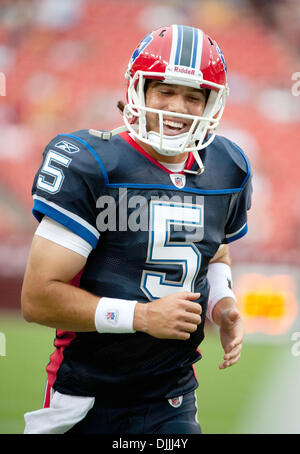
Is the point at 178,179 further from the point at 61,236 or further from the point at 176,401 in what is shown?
the point at 176,401

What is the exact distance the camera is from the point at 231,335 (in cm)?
191

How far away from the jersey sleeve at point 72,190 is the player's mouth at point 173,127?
8.4 inches

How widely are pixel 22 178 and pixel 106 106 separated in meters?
1.29

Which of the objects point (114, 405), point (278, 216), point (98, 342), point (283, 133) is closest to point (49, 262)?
point (98, 342)

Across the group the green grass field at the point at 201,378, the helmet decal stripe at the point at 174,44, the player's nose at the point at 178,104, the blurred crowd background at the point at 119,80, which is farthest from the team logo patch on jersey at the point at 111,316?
the blurred crowd background at the point at 119,80

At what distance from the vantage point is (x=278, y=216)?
720cm

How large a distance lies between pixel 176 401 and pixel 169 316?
0.38 m

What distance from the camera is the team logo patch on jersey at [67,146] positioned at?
67.3 inches

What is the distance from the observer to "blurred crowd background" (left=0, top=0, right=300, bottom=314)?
7.31 metres

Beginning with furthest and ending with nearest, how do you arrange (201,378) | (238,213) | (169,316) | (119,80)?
(119,80) → (201,378) → (238,213) → (169,316)

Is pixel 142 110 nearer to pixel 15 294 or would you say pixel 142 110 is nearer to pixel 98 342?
pixel 98 342

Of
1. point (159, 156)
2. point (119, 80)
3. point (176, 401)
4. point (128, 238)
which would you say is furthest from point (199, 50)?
point (119, 80)

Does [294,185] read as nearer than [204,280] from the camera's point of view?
No

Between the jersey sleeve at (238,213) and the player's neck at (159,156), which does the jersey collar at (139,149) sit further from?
the jersey sleeve at (238,213)
